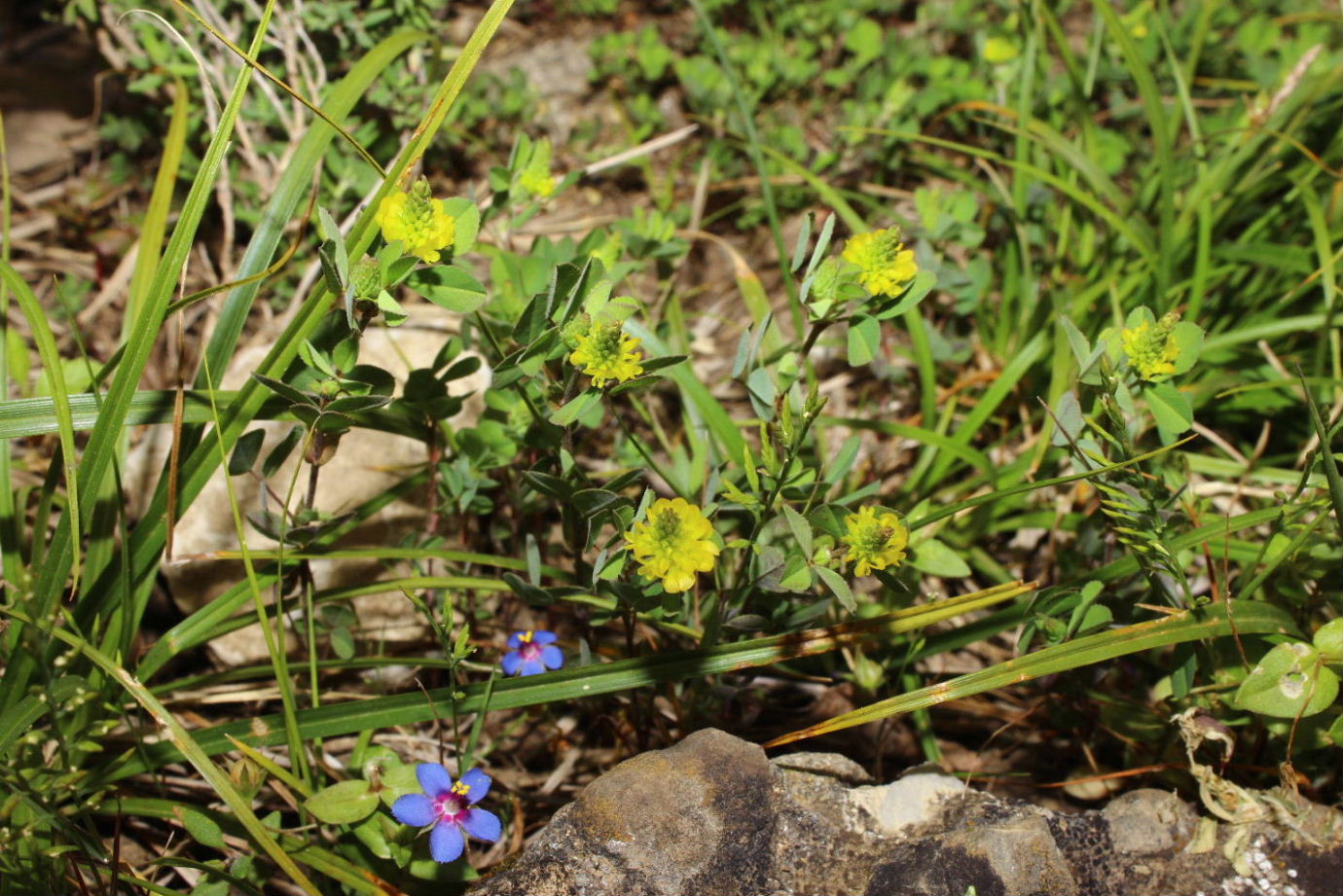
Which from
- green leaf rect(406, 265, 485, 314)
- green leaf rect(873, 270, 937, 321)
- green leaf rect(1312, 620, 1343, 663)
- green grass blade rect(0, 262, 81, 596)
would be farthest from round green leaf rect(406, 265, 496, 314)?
green leaf rect(1312, 620, 1343, 663)

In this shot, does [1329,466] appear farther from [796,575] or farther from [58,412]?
[58,412]

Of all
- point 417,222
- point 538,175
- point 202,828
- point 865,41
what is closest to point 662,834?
point 202,828

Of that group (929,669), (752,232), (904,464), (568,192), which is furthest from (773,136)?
(929,669)

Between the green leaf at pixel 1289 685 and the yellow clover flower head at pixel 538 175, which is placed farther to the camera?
the yellow clover flower head at pixel 538 175

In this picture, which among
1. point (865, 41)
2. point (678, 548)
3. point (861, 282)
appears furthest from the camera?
point (865, 41)

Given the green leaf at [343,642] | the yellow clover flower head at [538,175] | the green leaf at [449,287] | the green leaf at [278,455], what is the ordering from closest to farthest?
the green leaf at [449,287] → the green leaf at [278,455] → the green leaf at [343,642] → the yellow clover flower head at [538,175]

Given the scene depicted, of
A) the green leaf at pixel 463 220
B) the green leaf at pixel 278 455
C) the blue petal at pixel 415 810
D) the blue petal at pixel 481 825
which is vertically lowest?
the blue petal at pixel 481 825

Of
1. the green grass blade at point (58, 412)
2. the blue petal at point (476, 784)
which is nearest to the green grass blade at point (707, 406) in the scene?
the blue petal at point (476, 784)

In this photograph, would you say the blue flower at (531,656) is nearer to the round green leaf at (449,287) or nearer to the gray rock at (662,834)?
the gray rock at (662,834)
